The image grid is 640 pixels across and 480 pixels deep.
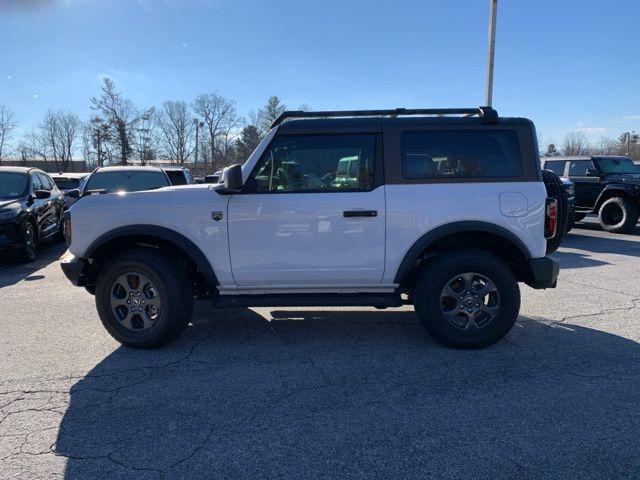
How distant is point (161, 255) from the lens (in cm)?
416

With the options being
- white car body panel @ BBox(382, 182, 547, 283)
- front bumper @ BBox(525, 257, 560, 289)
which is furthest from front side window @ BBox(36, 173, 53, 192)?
front bumper @ BBox(525, 257, 560, 289)

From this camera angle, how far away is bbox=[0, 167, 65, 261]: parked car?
8.00 meters

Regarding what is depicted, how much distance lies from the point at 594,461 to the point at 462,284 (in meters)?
1.79

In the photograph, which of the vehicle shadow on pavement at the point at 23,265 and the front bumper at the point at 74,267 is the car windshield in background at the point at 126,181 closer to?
the vehicle shadow on pavement at the point at 23,265

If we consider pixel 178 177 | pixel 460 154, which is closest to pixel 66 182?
pixel 178 177

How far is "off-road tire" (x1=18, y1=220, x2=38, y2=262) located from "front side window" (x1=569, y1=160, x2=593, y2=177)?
1327cm

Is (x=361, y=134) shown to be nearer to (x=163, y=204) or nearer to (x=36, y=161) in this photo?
(x=163, y=204)

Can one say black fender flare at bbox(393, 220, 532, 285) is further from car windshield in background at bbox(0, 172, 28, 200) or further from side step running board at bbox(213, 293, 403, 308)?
car windshield in background at bbox(0, 172, 28, 200)

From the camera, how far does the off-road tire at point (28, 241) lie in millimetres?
8262

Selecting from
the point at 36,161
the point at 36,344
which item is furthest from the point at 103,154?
the point at 36,344

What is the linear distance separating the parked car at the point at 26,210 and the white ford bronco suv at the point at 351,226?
501 centimetres

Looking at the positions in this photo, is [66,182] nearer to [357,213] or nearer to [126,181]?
[126,181]

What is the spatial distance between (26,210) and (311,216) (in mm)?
7029

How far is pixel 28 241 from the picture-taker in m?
8.47
